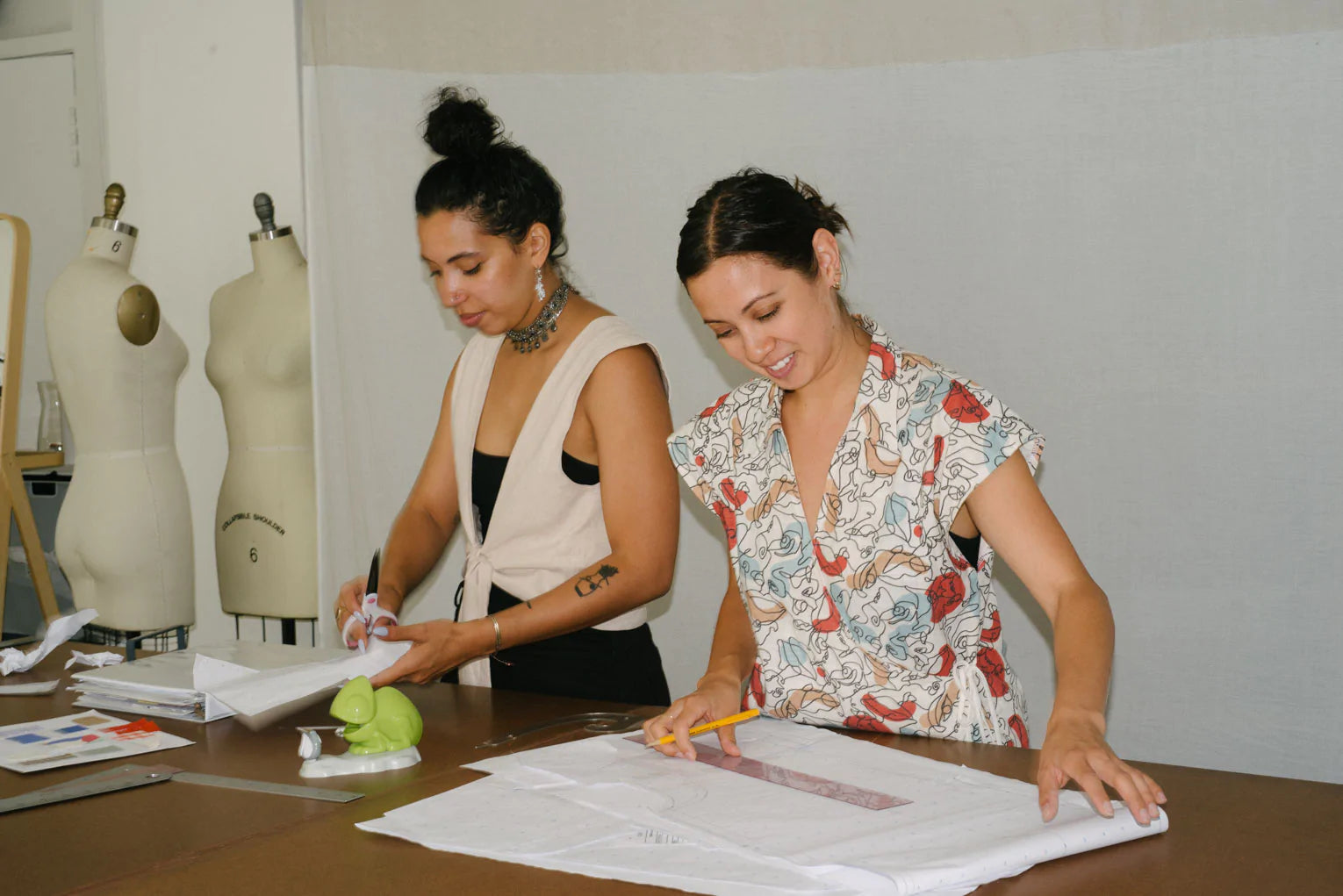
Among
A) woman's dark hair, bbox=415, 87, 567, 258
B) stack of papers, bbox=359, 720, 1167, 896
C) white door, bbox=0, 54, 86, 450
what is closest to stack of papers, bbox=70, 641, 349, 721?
stack of papers, bbox=359, 720, 1167, 896

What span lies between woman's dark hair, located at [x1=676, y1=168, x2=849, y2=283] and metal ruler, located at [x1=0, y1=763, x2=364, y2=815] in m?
0.74

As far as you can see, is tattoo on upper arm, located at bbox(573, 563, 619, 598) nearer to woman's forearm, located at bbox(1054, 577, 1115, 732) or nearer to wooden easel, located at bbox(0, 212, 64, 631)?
woman's forearm, located at bbox(1054, 577, 1115, 732)

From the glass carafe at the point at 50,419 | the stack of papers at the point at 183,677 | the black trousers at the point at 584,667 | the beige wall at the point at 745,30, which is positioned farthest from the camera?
the glass carafe at the point at 50,419

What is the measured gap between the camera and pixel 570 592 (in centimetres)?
184

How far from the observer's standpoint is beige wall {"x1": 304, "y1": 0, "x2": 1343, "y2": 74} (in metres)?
2.15

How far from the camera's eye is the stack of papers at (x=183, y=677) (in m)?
1.56

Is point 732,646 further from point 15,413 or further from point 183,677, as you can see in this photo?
point 15,413

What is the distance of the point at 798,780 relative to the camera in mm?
1204

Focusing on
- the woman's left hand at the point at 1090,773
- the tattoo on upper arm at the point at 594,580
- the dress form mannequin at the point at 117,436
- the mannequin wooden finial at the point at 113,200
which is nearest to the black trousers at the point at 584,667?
the tattoo on upper arm at the point at 594,580

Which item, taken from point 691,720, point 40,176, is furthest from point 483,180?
point 40,176

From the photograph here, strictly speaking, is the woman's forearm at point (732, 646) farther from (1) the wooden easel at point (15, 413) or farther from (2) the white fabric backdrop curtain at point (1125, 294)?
(1) the wooden easel at point (15, 413)

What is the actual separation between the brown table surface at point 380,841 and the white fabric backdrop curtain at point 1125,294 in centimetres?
107

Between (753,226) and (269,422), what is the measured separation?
1.93 m

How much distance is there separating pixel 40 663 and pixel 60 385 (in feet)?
4.45
